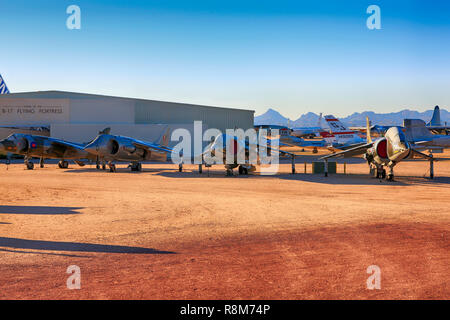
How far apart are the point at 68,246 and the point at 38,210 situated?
5618mm

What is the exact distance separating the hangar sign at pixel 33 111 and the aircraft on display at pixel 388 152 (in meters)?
38.4

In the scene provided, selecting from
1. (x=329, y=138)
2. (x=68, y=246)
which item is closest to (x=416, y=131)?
(x=329, y=138)

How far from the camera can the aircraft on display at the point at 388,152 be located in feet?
73.3

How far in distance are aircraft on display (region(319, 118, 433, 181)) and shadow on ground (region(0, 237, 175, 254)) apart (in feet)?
58.3

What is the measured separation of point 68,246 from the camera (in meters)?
9.28

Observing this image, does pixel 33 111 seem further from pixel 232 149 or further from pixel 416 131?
pixel 416 131

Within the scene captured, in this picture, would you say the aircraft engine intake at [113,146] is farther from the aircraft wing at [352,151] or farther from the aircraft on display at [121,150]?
the aircraft wing at [352,151]

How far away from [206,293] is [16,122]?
53.2m

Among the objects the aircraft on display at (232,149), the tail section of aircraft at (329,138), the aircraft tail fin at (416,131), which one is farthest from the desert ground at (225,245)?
the tail section of aircraft at (329,138)

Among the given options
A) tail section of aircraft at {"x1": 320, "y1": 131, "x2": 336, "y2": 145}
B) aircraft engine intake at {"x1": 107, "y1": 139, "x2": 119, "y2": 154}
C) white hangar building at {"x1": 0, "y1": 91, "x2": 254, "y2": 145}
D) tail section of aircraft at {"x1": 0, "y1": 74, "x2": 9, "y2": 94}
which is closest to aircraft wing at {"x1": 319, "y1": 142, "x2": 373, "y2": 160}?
aircraft engine intake at {"x1": 107, "y1": 139, "x2": 119, "y2": 154}

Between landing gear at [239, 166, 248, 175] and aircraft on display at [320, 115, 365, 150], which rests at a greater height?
aircraft on display at [320, 115, 365, 150]

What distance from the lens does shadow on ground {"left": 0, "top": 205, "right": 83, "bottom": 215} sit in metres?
13.7

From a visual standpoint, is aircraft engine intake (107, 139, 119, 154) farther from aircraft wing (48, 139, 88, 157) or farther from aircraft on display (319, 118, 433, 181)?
aircraft on display (319, 118, 433, 181)
